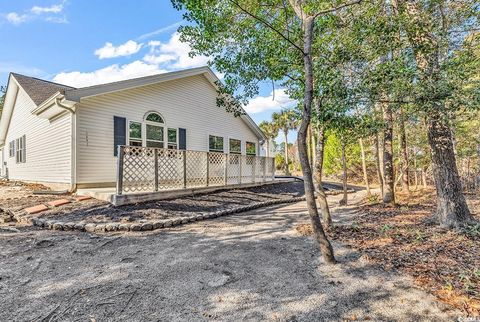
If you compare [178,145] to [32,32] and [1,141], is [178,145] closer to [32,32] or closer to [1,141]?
[32,32]

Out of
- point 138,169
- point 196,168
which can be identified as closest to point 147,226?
point 138,169

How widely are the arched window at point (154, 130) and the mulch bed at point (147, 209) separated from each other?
3048 mm

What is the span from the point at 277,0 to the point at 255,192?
6.66 m

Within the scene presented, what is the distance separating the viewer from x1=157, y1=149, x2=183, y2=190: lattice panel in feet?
23.5

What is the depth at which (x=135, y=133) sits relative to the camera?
9008 millimetres

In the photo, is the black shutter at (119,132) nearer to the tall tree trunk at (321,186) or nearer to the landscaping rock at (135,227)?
the landscaping rock at (135,227)

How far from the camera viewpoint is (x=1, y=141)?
16.8 metres

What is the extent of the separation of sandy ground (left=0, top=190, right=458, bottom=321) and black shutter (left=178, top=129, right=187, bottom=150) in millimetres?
6148

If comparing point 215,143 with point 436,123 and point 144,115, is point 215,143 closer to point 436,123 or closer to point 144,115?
point 144,115

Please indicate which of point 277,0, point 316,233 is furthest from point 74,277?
point 277,0

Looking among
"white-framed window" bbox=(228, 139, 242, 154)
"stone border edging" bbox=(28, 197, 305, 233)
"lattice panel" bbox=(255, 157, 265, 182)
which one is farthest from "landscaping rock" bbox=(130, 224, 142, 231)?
"white-framed window" bbox=(228, 139, 242, 154)

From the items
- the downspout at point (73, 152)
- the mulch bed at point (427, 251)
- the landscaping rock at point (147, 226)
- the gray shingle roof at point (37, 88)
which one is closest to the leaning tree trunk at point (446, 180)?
the mulch bed at point (427, 251)

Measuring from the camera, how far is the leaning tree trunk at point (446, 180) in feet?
14.0

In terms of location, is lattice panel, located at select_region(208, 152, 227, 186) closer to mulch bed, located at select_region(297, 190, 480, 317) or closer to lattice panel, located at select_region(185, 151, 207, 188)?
lattice panel, located at select_region(185, 151, 207, 188)
